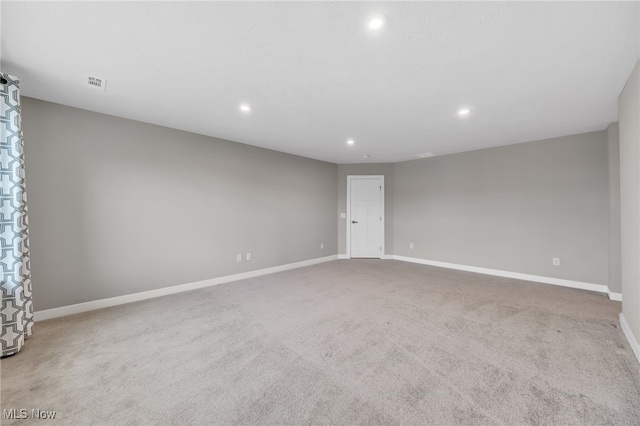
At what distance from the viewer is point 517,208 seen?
429 cm

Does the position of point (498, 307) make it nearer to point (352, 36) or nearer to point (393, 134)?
point (393, 134)

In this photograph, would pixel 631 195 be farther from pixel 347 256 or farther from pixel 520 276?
pixel 347 256

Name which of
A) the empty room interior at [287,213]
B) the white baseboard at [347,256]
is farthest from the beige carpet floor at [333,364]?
the white baseboard at [347,256]

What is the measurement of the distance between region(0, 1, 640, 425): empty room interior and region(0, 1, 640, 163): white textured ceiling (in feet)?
0.06

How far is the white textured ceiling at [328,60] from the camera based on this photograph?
4.83 ft

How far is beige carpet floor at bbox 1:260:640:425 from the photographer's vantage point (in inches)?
56.9

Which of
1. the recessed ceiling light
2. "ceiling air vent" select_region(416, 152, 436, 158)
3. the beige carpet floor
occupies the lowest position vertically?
the beige carpet floor

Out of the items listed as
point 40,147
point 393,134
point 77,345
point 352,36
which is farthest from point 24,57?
point 393,134

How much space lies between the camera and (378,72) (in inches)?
81.7

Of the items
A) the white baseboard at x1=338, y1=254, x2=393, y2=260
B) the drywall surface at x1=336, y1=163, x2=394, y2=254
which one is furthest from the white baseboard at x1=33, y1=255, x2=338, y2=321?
the drywall surface at x1=336, y1=163, x2=394, y2=254

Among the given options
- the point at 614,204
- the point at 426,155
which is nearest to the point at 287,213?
the point at 426,155

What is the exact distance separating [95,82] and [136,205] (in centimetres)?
150

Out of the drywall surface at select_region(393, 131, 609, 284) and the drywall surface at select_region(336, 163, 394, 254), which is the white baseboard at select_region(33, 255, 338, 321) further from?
the drywall surface at select_region(393, 131, 609, 284)

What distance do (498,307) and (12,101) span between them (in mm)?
5321
